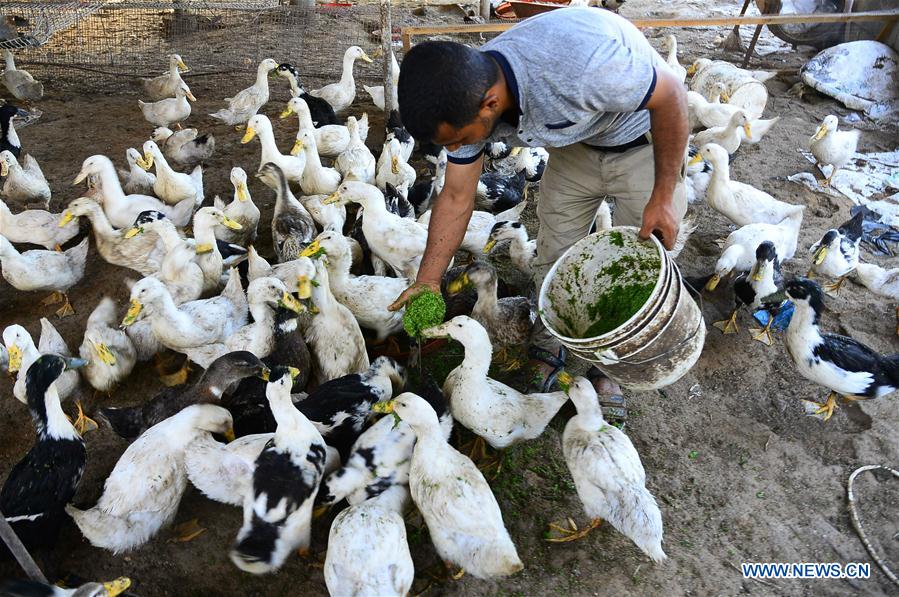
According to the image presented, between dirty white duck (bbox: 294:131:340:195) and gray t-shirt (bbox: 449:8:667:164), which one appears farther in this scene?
dirty white duck (bbox: 294:131:340:195)

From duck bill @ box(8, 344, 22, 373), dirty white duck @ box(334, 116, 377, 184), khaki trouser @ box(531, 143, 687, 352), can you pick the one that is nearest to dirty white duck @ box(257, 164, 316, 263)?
dirty white duck @ box(334, 116, 377, 184)

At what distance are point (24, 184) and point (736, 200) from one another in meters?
6.42

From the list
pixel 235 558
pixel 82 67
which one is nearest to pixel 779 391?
pixel 235 558

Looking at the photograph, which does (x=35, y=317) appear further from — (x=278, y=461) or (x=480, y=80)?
(x=480, y=80)

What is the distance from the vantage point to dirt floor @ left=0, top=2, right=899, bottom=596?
3055mm

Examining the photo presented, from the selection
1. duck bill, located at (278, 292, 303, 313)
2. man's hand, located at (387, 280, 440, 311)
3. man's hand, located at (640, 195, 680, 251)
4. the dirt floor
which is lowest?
the dirt floor

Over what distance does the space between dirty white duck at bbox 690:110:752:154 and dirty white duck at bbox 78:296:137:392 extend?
225 inches

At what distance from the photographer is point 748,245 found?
4969 millimetres

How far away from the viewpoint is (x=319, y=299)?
3.98 meters

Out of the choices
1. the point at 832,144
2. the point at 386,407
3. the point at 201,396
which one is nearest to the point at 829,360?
the point at 386,407

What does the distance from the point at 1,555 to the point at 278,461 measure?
1.41m

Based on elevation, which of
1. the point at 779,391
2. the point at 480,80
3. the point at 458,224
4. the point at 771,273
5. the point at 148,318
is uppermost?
the point at 480,80

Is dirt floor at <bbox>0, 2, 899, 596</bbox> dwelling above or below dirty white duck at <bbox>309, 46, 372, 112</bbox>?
below

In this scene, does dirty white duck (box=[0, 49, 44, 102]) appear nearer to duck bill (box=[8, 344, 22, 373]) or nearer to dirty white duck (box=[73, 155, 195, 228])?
dirty white duck (box=[73, 155, 195, 228])
